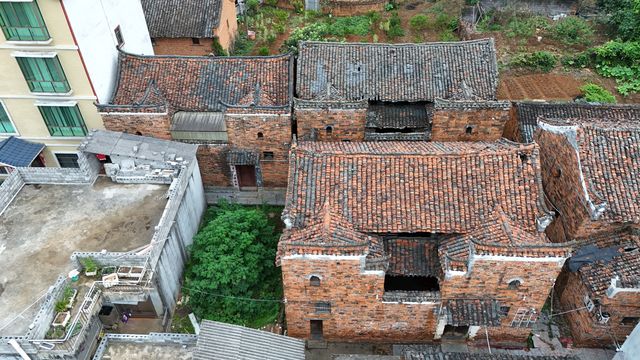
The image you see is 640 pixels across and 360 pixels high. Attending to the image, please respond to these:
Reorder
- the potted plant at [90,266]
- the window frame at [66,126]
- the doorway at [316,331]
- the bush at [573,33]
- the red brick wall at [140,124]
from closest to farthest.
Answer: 1. the potted plant at [90,266]
2. the doorway at [316,331]
3. the red brick wall at [140,124]
4. the window frame at [66,126]
5. the bush at [573,33]

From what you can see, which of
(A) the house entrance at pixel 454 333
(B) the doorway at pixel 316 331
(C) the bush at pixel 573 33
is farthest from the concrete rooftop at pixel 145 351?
(C) the bush at pixel 573 33

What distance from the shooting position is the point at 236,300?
2483 cm

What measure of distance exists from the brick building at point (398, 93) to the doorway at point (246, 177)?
4534mm

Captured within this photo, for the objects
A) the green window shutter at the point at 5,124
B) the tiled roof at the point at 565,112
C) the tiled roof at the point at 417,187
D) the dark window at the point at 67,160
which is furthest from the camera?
the dark window at the point at 67,160

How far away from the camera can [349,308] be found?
22.5 m

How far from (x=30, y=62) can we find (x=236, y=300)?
18420 mm

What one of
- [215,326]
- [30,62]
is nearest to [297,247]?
[215,326]

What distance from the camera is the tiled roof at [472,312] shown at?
21.2m

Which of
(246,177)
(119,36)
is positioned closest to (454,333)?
(246,177)

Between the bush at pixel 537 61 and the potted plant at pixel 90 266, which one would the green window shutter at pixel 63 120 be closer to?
the potted plant at pixel 90 266

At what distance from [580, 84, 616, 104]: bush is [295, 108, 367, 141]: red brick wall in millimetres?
23332

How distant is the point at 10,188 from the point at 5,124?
720 cm

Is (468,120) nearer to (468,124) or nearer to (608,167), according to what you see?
(468,124)

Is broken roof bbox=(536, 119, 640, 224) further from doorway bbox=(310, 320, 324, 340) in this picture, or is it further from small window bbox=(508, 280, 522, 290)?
doorway bbox=(310, 320, 324, 340)
